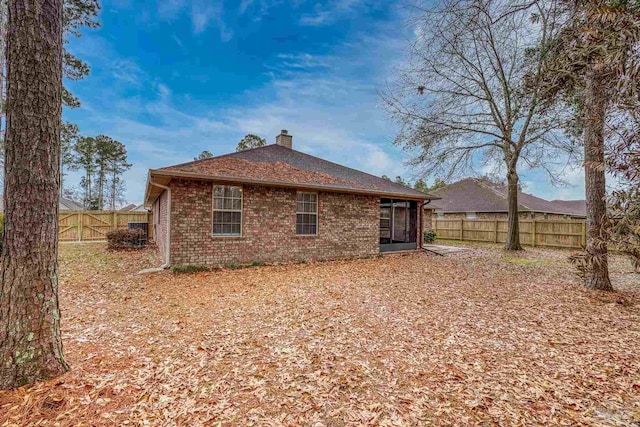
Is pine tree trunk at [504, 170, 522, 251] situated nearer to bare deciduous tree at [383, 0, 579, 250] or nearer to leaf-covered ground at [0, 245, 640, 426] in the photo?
bare deciduous tree at [383, 0, 579, 250]

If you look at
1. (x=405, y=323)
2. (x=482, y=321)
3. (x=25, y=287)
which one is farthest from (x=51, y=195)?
(x=482, y=321)

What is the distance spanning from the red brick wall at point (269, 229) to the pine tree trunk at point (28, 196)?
5.25m

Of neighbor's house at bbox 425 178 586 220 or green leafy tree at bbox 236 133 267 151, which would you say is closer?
neighbor's house at bbox 425 178 586 220

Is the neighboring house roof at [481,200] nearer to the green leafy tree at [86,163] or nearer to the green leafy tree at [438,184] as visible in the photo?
the green leafy tree at [438,184]

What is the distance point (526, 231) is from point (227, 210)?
52.9ft

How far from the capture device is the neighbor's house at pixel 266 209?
26.0ft

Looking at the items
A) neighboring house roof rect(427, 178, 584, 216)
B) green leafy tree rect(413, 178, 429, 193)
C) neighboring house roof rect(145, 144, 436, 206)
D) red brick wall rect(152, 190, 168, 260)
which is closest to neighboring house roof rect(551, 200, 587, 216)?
neighboring house roof rect(427, 178, 584, 216)

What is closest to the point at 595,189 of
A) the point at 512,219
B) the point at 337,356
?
the point at 337,356

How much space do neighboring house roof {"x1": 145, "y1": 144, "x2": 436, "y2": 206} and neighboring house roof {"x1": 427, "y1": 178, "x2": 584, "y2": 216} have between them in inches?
424

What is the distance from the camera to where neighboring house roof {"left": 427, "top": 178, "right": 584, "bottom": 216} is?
68.4 feet

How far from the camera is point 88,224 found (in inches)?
630

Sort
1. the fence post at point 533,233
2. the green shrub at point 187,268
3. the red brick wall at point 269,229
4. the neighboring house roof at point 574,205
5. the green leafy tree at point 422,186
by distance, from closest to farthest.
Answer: the green shrub at point 187,268
the red brick wall at point 269,229
the fence post at point 533,233
the neighboring house roof at point 574,205
the green leafy tree at point 422,186

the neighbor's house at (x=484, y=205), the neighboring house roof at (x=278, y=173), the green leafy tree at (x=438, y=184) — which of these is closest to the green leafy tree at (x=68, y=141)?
the neighboring house roof at (x=278, y=173)

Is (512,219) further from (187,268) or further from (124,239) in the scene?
(124,239)
